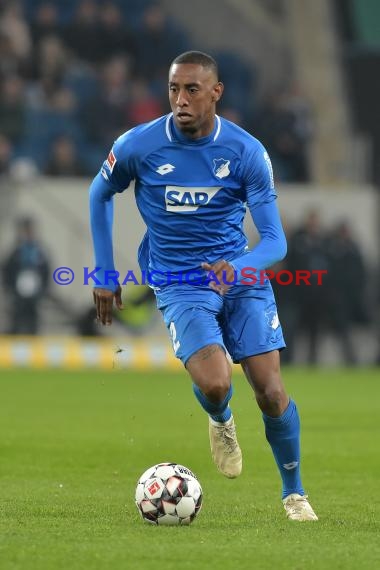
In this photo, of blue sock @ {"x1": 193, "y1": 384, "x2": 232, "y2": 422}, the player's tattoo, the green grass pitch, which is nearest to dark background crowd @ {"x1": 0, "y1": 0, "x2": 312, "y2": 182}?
the green grass pitch

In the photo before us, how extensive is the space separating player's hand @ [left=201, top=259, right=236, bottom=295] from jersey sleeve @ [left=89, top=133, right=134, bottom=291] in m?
0.76

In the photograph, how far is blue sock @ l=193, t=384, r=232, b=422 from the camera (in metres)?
7.31

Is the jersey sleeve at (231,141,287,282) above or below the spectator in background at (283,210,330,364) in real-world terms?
above

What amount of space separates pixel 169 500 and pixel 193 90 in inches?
84.2

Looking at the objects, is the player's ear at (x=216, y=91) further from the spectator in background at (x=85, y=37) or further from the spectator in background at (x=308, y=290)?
the spectator in background at (x=85, y=37)

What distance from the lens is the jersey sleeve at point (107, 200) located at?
24.0 feet

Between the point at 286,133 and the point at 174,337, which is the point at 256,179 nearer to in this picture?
the point at 174,337

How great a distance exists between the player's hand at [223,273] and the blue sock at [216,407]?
2.06 ft

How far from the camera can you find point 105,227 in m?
7.50

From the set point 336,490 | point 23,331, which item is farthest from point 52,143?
point 336,490

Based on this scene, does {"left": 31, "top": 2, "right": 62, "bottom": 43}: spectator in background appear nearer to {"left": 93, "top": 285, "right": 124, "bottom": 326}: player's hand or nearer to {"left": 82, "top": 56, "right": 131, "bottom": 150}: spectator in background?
{"left": 82, "top": 56, "right": 131, "bottom": 150}: spectator in background

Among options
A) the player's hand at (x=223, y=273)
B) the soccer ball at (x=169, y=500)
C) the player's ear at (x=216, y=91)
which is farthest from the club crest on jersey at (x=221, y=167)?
the soccer ball at (x=169, y=500)

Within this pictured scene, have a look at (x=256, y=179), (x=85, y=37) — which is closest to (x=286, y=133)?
(x=85, y=37)

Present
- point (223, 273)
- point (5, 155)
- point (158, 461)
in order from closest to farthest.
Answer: point (223, 273) < point (158, 461) < point (5, 155)
